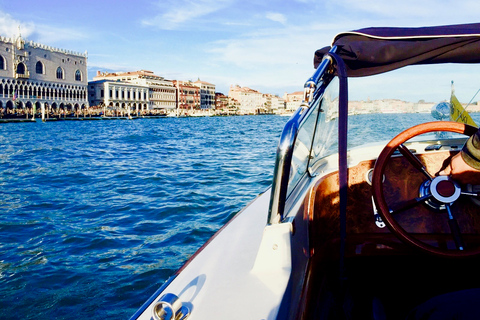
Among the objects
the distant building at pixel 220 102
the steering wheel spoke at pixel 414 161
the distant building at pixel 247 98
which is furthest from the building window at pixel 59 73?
the steering wheel spoke at pixel 414 161

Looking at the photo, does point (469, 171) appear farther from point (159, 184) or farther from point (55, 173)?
point (55, 173)

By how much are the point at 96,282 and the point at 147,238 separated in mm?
1110

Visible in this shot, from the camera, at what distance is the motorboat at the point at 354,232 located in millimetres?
1354

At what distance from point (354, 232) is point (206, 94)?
10276 cm

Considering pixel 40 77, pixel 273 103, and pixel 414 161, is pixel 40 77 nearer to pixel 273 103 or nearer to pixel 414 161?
pixel 414 161

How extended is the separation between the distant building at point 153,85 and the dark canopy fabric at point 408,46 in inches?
3277

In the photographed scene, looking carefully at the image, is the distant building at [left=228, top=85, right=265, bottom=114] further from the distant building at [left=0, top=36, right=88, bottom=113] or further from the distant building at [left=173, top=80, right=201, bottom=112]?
the distant building at [left=0, top=36, right=88, bottom=113]

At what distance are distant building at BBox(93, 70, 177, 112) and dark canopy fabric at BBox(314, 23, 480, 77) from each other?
273 ft

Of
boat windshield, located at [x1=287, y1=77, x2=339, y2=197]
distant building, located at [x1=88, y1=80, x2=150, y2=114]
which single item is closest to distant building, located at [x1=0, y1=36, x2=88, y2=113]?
distant building, located at [x1=88, y1=80, x2=150, y2=114]

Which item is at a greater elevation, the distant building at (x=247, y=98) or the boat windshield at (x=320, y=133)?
the distant building at (x=247, y=98)

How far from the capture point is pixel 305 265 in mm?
1702

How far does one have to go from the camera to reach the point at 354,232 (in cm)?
211

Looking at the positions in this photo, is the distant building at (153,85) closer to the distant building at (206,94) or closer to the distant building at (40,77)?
the distant building at (206,94)

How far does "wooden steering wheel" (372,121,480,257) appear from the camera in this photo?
1.72 meters
